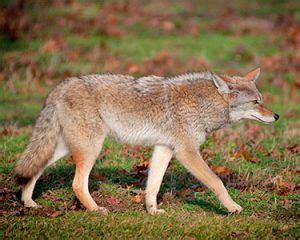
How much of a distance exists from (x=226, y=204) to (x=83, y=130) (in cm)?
194

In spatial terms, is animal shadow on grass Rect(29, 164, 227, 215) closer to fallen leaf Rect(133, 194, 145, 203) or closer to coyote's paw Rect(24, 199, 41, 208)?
fallen leaf Rect(133, 194, 145, 203)

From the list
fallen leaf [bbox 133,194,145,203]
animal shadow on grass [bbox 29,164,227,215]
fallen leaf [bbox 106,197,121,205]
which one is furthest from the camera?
animal shadow on grass [bbox 29,164,227,215]

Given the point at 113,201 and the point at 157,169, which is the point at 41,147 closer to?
the point at 113,201

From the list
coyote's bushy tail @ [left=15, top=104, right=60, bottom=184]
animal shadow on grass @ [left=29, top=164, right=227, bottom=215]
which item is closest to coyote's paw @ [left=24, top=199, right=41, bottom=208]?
coyote's bushy tail @ [left=15, top=104, right=60, bottom=184]

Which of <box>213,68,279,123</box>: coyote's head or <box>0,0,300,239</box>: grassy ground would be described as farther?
<box>213,68,279,123</box>: coyote's head

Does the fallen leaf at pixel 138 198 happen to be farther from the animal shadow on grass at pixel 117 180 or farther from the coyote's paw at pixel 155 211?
the coyote's paw at pixel 155 211

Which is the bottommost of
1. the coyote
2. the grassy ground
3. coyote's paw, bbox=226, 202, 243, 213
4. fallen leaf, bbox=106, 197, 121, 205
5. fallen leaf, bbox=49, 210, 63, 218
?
the grassy ground

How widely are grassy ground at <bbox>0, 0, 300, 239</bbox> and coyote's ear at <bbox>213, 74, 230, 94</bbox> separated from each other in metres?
1.43

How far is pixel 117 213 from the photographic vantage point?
24.1ft

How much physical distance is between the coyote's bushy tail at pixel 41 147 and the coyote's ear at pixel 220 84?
6.89ft

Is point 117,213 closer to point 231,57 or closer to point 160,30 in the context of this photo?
point 231,57

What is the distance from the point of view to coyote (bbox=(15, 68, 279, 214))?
7.46 metres

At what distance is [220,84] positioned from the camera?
317 inches

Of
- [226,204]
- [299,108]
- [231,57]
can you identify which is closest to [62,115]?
[226,204]
